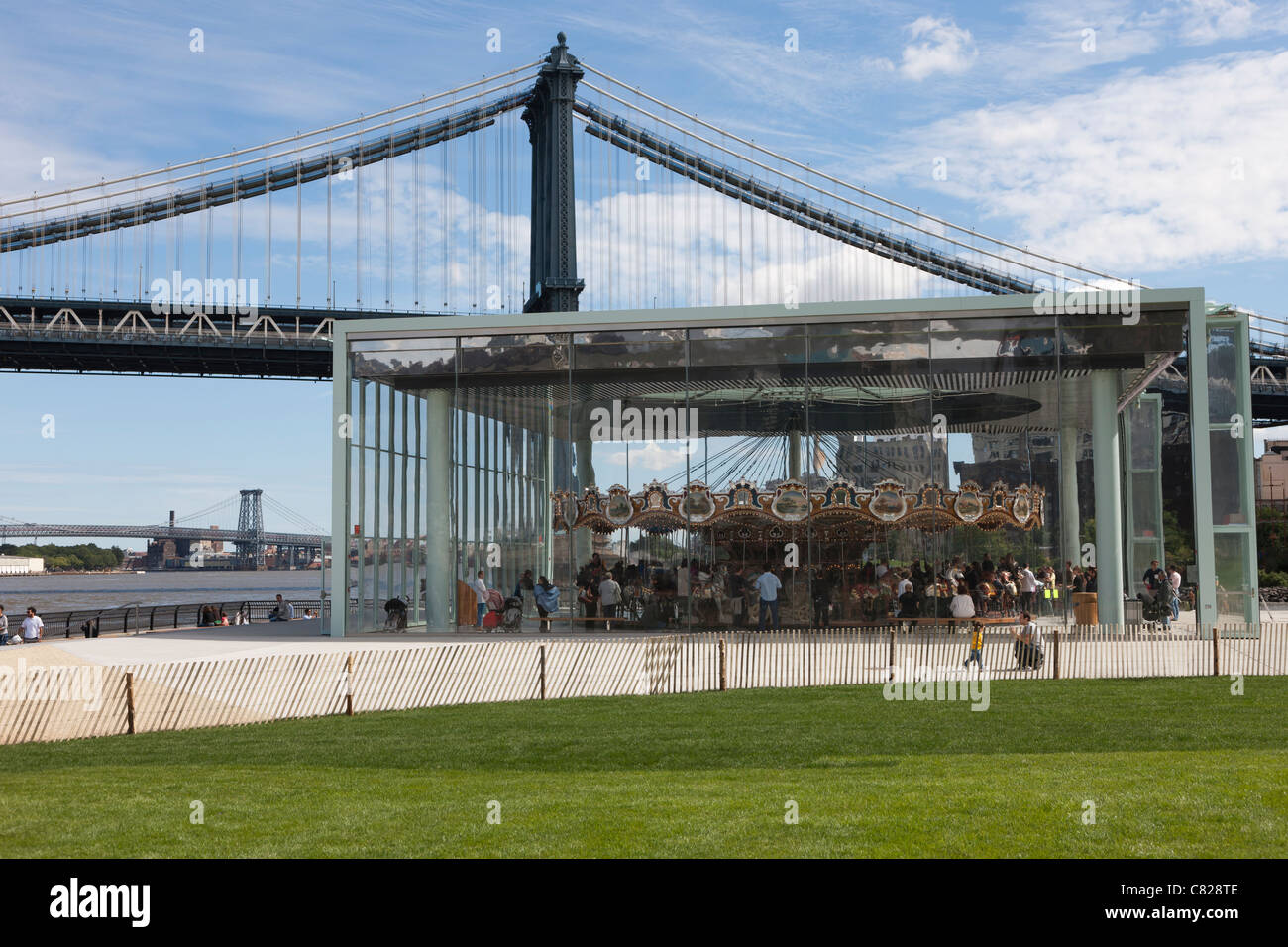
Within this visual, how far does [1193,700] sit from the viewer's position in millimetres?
13609

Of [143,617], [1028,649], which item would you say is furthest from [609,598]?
[143,617]

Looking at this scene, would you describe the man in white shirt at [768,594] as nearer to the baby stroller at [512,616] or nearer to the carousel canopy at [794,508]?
the carousel canopy at [794,508]

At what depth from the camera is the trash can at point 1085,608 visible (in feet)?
76.0

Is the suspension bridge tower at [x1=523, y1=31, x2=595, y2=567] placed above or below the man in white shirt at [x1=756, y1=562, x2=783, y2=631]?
above

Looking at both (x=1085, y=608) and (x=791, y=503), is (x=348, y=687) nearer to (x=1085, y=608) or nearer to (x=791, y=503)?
(x=791, y=503)

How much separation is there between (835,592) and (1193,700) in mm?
10655

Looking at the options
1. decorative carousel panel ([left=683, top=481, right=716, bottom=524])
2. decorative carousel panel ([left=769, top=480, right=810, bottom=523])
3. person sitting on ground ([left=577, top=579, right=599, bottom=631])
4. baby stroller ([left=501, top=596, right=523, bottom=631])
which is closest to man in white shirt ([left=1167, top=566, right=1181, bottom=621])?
decorative carousel panel ([left=769, top=480, right=810, bottom=523])

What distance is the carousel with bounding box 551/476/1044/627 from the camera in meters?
23.5

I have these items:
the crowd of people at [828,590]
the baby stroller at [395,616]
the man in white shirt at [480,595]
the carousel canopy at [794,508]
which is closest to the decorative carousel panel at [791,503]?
the carousel canopy at [794,508]

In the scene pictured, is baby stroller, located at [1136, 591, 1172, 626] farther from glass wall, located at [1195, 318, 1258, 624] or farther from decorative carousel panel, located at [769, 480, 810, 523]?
decorative carousel panel, located at [769, 480, 810, 523]

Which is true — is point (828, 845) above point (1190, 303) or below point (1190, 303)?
below

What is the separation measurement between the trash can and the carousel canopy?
1611 mm
